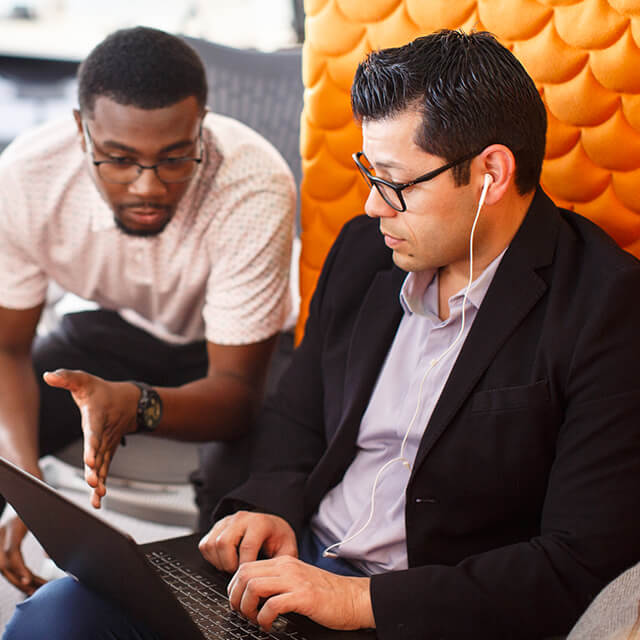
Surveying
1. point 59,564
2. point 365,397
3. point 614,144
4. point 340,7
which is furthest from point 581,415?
point 340,7

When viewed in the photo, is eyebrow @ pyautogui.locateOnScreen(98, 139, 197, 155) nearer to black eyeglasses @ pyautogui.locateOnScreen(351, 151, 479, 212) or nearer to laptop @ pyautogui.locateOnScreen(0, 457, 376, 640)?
black eyeglasses @ pyautogui.locateOnScreen(351, 151, 479, 212)

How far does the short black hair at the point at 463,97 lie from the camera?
1103 mm

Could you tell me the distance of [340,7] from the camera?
1.45 m

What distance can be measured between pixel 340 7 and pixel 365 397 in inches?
27.2

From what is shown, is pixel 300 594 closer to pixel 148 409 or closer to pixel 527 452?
pixel 527 452

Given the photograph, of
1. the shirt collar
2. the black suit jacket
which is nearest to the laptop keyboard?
the black suit jacket

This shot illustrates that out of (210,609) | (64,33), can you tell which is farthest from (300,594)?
→ (64,33)

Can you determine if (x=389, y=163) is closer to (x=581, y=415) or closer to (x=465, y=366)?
(x=465, y=366)

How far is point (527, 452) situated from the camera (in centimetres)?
110

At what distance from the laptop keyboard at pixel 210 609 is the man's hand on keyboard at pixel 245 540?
4cm

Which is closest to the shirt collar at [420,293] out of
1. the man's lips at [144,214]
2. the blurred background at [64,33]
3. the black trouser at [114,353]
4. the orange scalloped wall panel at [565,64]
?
the orange scalloped wall panel at [565,64]

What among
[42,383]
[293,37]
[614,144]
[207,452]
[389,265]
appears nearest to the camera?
[614,144]

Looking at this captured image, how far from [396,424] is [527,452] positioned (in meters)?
0.22

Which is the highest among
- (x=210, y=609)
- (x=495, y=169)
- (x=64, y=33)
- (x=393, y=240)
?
(x=64, y=33)
